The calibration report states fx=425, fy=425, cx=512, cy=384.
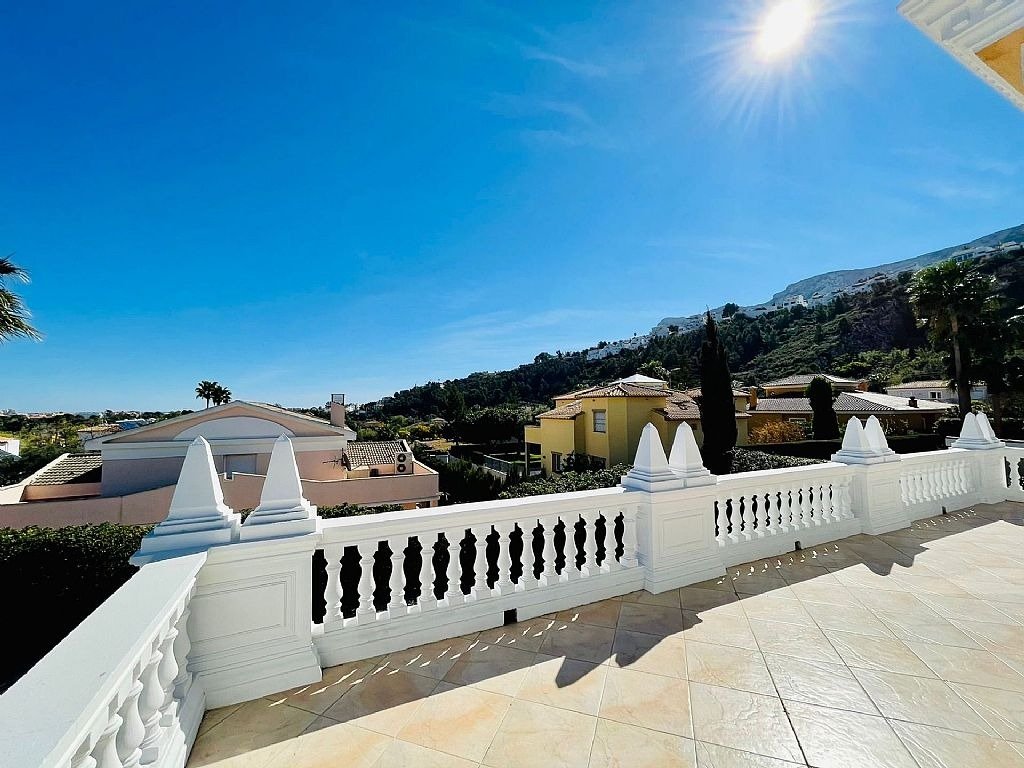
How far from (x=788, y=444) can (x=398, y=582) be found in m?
19.3

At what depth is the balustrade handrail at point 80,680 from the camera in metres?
0.83

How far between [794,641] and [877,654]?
42 cm

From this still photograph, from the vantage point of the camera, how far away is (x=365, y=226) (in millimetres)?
12492

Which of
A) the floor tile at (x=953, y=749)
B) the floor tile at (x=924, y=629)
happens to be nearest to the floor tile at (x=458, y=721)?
the floor tile at (x=953, y=749)

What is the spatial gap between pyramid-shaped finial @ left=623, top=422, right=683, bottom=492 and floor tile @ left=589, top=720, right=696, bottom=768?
173 centimetres

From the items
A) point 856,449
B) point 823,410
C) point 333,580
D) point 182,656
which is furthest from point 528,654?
point 823,410

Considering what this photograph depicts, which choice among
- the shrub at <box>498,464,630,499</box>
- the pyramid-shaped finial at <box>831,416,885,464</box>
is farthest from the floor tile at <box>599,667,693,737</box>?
the pyramid-shaped finial at <box>831,416,885,464</box>

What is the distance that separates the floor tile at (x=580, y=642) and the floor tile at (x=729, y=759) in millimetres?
726

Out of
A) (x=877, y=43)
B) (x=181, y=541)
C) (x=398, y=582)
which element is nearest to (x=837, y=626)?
(x=398, y=582)

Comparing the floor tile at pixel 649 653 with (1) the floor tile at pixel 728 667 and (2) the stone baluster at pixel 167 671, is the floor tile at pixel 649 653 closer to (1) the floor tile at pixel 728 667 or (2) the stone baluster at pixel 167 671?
(1) the floor tile at pixel 728 667

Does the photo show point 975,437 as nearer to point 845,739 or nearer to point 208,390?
point 845,739

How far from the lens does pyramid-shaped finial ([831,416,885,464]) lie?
16.4 ft

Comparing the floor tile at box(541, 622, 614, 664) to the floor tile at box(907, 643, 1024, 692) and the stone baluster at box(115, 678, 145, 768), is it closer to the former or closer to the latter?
the floor tile at box(907, 643, 1024, 692)

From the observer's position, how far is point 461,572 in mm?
3072
